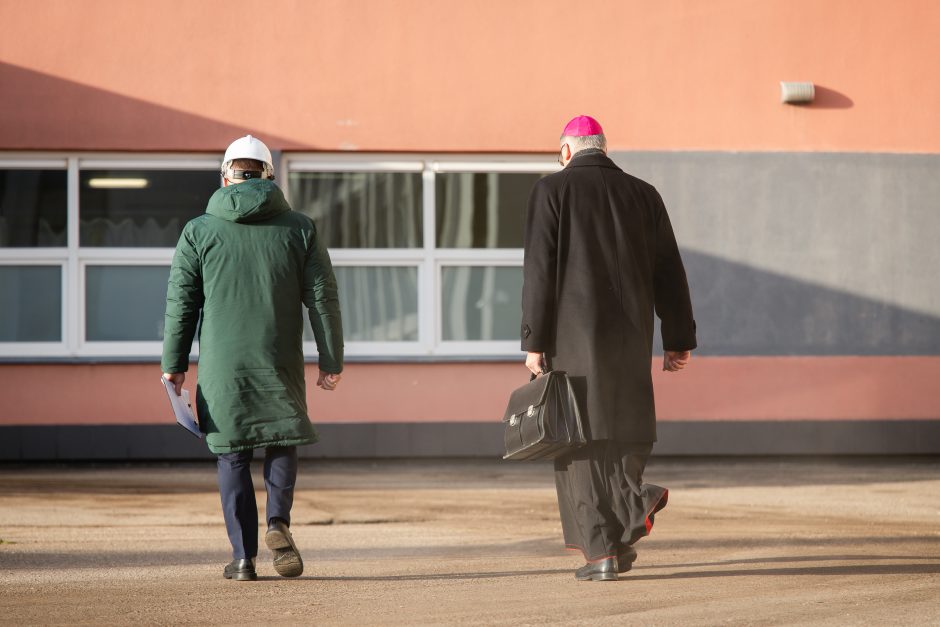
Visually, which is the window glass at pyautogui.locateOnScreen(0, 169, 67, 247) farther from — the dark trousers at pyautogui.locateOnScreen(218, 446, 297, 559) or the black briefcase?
the black briefcase

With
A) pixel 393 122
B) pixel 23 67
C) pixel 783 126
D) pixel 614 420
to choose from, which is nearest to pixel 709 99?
pixel 783 126

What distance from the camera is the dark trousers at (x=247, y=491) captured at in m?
6.00

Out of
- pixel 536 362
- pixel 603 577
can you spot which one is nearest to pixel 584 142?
pixel 536 362

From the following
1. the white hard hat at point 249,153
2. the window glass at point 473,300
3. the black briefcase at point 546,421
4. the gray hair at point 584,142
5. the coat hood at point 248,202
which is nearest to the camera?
the black briefcase at point 546,421

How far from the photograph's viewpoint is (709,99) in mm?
12719

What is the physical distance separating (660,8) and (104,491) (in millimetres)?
6097

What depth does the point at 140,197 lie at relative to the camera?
41.2ft

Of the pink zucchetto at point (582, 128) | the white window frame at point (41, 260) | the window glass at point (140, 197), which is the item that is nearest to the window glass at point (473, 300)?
the window glass at point (140, 197)

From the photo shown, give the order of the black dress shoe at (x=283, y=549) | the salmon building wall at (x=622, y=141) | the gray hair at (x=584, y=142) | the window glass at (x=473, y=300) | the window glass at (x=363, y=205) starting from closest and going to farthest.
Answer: the black dress shoe at (x=283, y=549) → the gray hair at (x=584, y=142) → the salmon building wall at (x=622, y=141) → the window glass at (x=363, y=205) → the window glass at (x=473, y=300)

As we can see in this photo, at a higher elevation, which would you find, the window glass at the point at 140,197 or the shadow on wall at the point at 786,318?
the window glass at the point at 140,197

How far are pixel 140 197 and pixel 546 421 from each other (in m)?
7.50

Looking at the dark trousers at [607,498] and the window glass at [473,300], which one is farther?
the window glass at [473,300]

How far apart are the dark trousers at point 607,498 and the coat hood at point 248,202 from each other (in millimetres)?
1574

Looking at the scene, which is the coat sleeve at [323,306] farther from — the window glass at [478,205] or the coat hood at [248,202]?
the window glass at [478,205]
